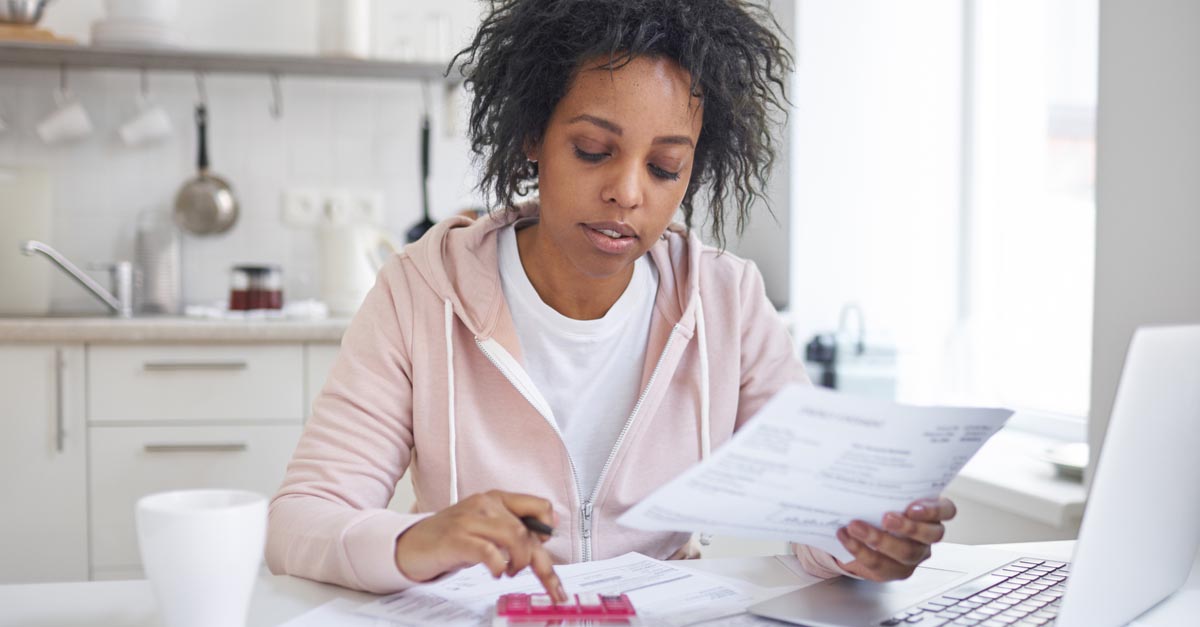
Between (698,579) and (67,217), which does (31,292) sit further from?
(698,579)

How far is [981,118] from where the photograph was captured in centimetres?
259

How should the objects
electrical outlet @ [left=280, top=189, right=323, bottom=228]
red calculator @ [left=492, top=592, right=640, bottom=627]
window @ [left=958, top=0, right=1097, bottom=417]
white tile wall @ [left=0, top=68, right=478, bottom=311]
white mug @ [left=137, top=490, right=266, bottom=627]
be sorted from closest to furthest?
white mug @ [left=137, top=490, right=266, bottom=627] < red calculator @ [left=492, top=592, right=640, bottom=627] < window @ [left=958, top=0, right=1097, bottom=417] < white tile wall @ [left=0, top=68, right=478, bottom=311] < electrical outlet @ [left=280, top=189, right=323, bottom=228]

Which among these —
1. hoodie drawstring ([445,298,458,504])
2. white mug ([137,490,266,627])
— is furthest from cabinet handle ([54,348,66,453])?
white mug ([137,490,266,627])

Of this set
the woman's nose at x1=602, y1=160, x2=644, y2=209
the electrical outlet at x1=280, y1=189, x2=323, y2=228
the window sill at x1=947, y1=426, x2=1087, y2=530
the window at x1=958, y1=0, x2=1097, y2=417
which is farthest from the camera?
the electrical outlet at x1=280, y1=189, x2=323, y2=228

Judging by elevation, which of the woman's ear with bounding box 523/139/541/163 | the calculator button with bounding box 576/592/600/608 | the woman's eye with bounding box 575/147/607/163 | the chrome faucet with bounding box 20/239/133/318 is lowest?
the calculator button with bounding box 576/592/600/608

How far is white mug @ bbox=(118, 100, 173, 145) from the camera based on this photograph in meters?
2.75

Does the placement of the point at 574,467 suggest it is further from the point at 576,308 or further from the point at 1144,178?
the point at 1144,178

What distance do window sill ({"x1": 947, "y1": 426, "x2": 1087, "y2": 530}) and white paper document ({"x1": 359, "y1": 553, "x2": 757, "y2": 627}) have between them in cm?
94

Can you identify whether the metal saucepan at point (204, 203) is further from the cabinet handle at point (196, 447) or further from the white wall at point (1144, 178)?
the white wall at point (1144, 178)

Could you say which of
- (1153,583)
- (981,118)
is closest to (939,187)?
(981,118)

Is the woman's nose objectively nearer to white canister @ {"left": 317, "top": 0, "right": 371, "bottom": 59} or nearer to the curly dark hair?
the curly dark hair

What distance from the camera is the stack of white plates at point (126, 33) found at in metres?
2.63

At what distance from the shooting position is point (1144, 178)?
1.39 meters

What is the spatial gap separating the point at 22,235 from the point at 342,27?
985mm
